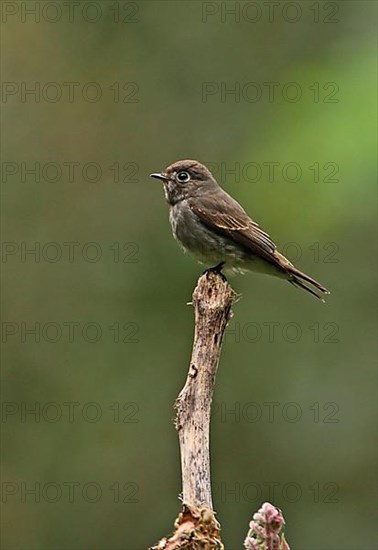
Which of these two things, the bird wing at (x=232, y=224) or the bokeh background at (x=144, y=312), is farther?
the bokeh background at (x=144, y=312)

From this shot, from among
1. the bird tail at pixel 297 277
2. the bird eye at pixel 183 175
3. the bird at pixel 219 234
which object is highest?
the bird eye at pixel 183 175

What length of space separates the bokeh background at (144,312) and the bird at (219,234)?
240 centimetres

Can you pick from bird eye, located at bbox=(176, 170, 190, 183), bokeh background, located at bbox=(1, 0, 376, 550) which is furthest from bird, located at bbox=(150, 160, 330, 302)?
bokeh background, located at bbox=(1, 0, 376, 550)

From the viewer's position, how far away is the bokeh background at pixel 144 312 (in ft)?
31.0

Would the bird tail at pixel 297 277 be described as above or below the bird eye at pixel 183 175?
below

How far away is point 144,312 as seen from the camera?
383 inches

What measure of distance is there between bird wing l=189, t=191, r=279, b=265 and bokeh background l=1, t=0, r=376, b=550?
2.47 meters

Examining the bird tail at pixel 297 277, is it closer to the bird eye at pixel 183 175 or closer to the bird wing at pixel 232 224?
the bird wing at pixel 232 224

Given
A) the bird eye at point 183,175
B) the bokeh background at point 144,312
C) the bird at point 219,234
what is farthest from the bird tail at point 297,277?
the bokeh background at point 144,312

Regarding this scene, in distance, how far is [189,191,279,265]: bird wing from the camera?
642cm

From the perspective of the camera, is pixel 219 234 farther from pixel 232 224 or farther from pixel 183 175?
pixel 183 175

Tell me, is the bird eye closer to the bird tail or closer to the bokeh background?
the bird tail

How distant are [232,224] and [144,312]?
3.35 m

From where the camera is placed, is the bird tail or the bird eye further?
the bird eye
